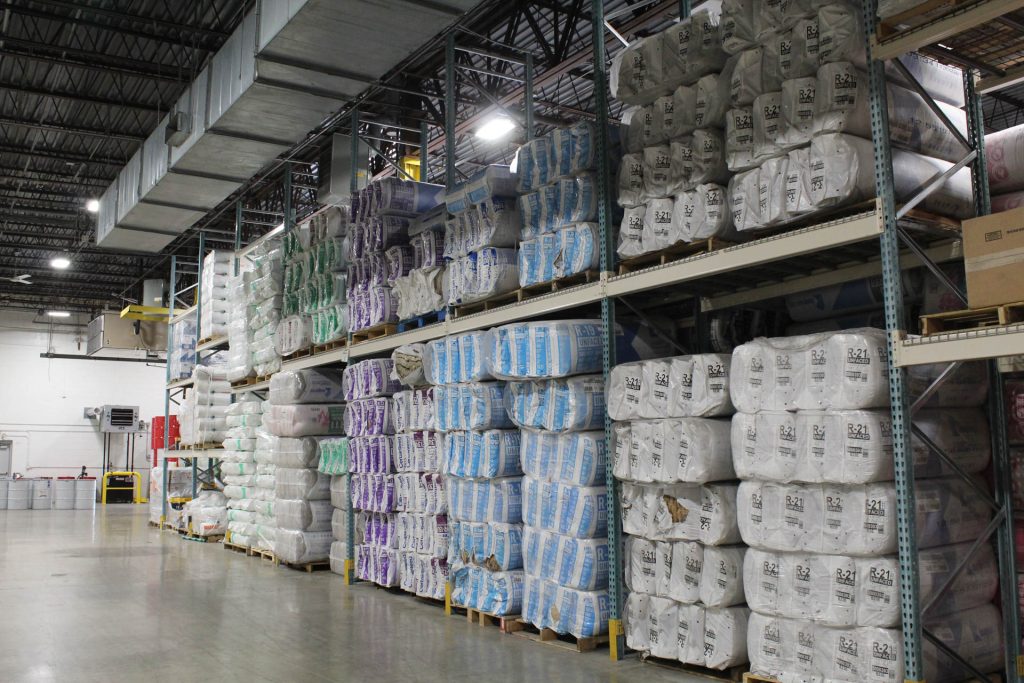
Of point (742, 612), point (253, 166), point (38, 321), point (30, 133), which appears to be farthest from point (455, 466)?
point (38, 321)

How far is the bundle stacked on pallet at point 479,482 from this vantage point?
726 cm

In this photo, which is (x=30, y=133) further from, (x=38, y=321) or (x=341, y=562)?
(x=38, y=321)

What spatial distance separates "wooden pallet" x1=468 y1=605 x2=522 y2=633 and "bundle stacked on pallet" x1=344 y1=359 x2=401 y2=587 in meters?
1.58

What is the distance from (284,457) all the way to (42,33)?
7385mm

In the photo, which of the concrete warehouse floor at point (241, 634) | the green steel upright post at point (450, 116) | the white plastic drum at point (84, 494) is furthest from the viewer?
the white plastic drum at point (84, 494)

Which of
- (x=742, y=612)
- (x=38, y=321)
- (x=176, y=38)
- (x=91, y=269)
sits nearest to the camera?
(x=742, y=612)

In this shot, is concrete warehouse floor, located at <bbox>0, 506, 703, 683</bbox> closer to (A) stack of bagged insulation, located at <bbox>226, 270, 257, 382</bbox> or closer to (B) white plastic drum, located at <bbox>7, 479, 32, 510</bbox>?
(A) stack of bagged insulation, located at <bbox>226, 270, 257, 382</bbox>

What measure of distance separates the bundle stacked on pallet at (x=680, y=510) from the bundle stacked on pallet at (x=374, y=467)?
372 centimetres

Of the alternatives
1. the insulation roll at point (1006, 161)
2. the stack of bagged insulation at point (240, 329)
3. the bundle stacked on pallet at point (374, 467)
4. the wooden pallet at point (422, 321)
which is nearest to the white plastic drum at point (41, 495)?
the stack of bagged insulation at point (240, 329)

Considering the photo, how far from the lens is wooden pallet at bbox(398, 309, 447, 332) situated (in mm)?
8523

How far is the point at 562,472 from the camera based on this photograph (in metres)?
6.61

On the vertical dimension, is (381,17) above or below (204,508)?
above

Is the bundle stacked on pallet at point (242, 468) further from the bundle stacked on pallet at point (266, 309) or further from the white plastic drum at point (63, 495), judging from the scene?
the white plastic drum at point (63, 495)

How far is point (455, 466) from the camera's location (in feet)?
25.5
